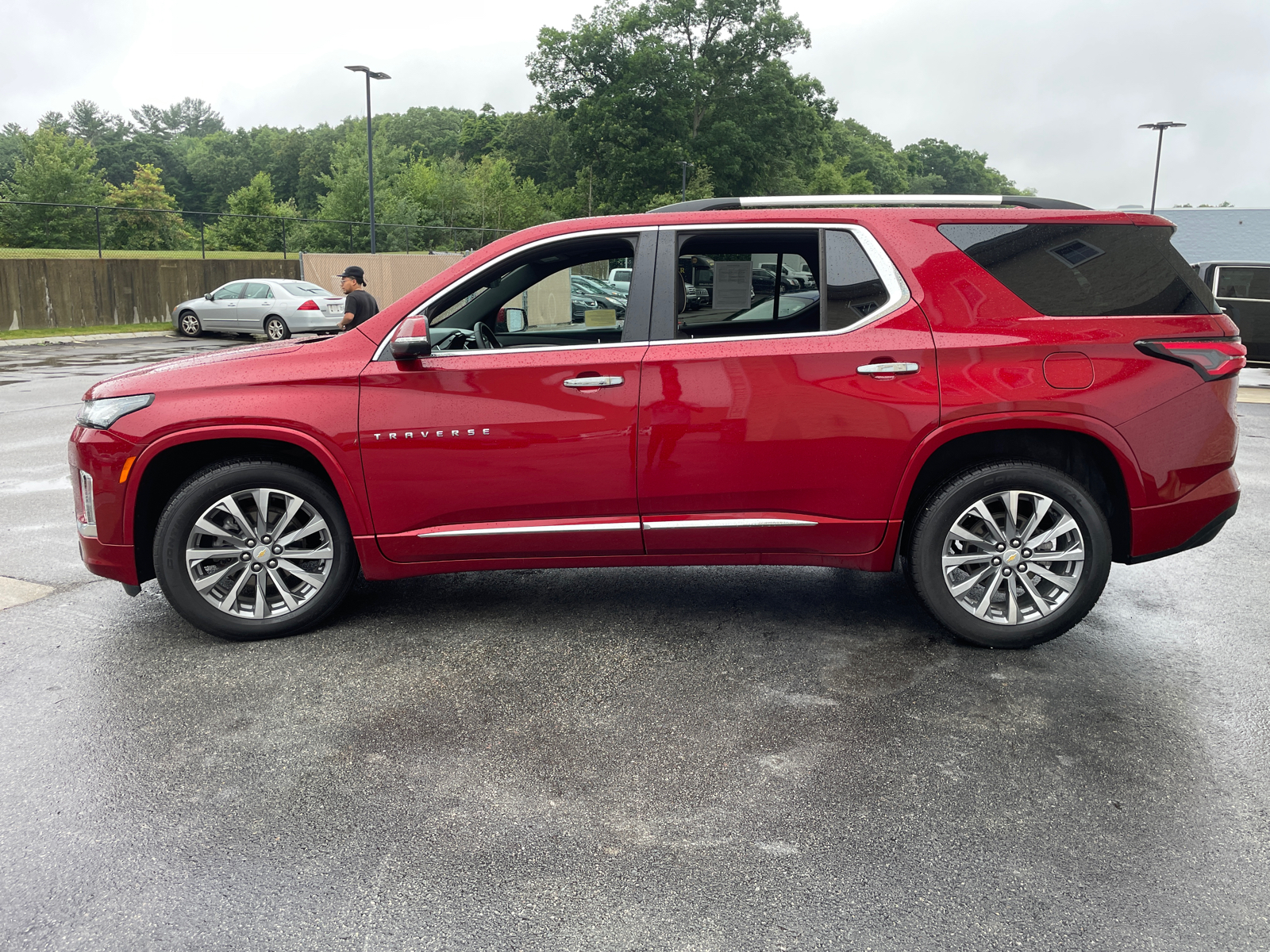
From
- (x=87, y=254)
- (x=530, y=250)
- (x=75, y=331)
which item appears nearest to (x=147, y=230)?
(x=87, y=254)

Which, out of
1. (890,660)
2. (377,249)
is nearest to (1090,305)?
(890,660)

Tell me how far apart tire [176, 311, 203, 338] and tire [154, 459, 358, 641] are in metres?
24.0

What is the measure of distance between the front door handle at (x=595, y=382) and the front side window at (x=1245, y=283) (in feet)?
48.0

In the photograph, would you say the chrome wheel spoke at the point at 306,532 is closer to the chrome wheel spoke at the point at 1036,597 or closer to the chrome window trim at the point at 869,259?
the chrome window trim at the point at 869,259

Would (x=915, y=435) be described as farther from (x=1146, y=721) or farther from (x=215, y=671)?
(x=215, y=671)

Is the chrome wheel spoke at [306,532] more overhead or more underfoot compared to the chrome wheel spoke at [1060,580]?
more overhead

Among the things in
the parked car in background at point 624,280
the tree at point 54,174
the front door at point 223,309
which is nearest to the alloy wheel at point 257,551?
the parked car in background at point 624,280

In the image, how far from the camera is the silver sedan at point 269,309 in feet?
80.2

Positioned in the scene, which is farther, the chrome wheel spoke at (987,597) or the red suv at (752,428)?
the chrome wheel spoke at (987,597)

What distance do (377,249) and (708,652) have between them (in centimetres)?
3826

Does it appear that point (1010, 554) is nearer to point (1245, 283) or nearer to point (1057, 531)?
point (1057, 531)

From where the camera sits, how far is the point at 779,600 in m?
5.23

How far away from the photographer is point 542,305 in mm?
5090

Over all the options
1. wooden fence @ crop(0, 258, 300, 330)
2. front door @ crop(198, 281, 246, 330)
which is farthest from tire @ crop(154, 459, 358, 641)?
wooden fence @ crop(0, 258, 300, 330)
